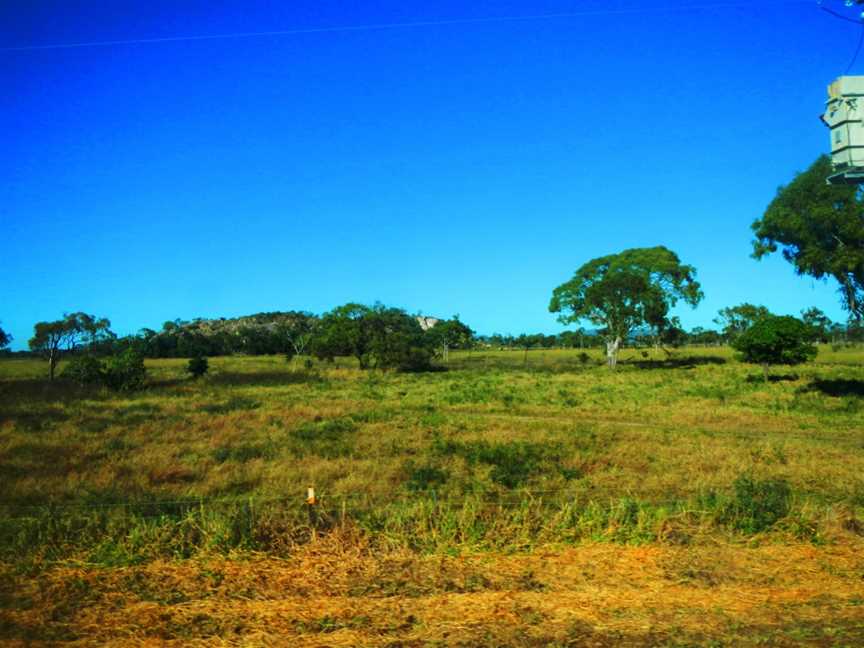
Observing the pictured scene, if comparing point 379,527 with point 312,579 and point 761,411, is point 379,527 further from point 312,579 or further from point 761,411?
point 761,411

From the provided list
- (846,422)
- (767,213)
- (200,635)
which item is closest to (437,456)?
(200,635)

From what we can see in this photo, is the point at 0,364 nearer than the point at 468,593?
No

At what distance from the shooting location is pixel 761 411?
24.8 meters

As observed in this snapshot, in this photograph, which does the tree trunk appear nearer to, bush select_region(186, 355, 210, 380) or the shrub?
the shrub

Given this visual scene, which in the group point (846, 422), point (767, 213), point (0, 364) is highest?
point (767, 213)

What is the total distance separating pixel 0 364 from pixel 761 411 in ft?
190

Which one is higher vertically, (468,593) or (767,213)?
(767,213)

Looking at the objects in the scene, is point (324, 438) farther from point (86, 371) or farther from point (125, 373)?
point (86, 371)

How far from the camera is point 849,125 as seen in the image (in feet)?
19.1

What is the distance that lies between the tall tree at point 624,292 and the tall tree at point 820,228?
2630 centimetres

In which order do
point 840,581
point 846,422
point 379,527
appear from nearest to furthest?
point 840,581 → point 379,527 → point 846,422

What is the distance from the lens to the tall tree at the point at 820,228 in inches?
1061

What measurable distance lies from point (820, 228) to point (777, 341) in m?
11.8

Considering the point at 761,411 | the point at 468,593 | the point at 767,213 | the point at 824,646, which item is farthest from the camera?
→ the point at 767,213
